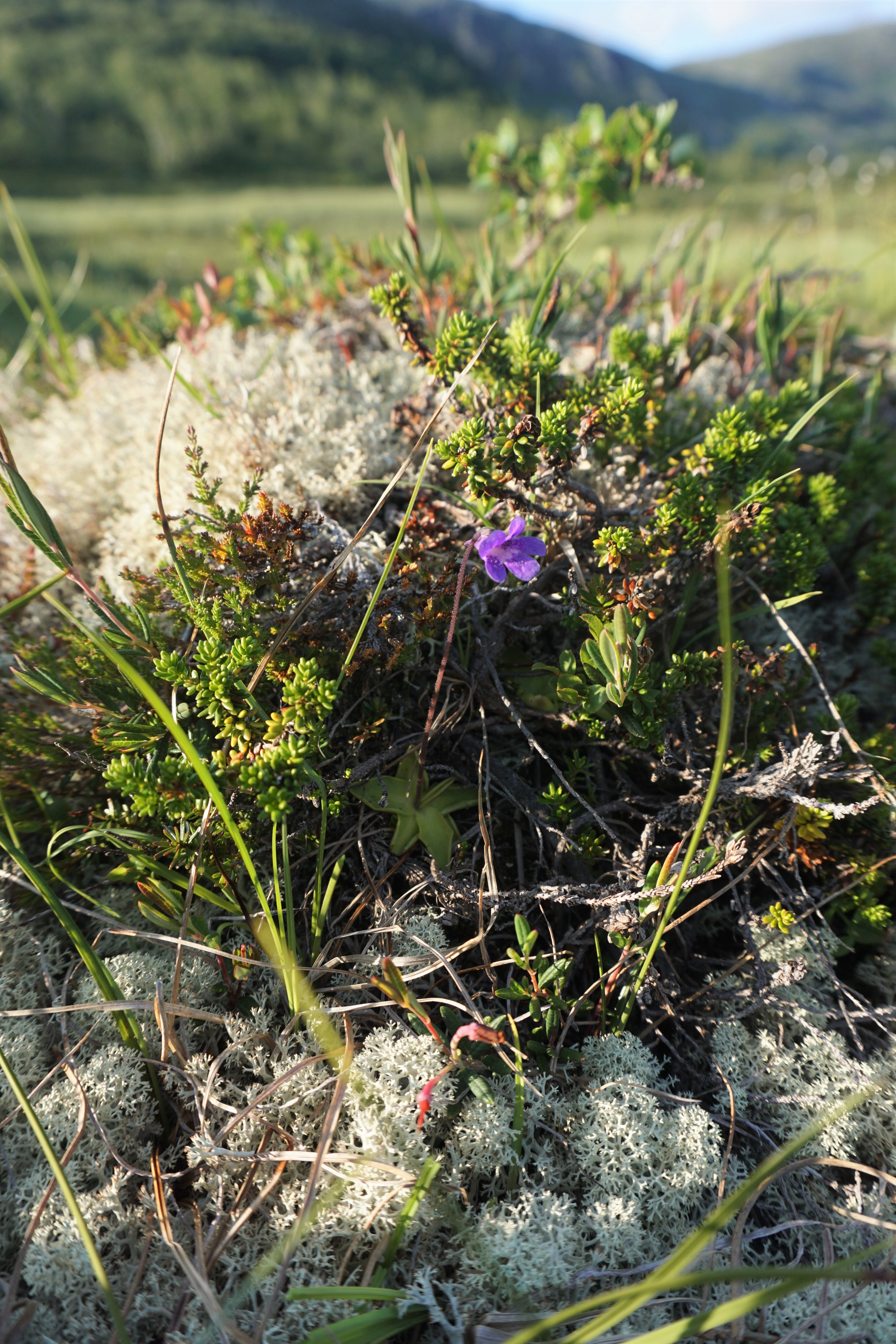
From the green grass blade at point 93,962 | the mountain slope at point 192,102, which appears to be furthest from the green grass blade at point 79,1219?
the mountain slope at point 192,102

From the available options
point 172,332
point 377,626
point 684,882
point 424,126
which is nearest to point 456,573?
point 377,626

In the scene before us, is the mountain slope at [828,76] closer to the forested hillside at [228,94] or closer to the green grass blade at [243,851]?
the forested hillside at [228,94]

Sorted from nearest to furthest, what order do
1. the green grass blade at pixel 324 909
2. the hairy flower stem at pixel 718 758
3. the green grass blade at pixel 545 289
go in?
the hairy flower stem at pixel 718 758 → the green grass blade at pixel 324 909 → the green grass blade at pixel 545 289

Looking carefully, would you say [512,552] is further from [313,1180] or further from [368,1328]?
[368,1328]

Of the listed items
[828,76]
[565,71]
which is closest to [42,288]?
[565,71]

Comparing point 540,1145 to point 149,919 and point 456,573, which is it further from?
point 456,573

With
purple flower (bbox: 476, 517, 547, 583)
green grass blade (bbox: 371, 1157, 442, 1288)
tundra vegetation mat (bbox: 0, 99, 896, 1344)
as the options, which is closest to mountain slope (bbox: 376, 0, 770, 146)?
tundra vegetation mat (bbox: 0, 99, 896, 1344)
